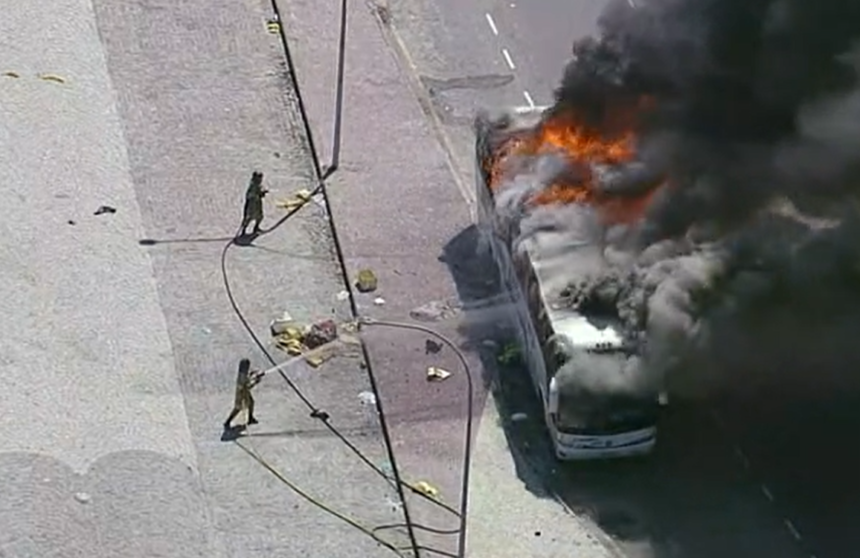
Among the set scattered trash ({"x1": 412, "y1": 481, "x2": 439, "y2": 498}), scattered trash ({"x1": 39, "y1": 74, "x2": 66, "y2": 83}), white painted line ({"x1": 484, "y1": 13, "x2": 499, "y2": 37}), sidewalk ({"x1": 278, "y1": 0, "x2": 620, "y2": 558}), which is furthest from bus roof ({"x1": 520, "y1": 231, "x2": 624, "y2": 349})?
scattered trash ({"x1": 39, "y1": 74, "x2": 66, "y2": 83})

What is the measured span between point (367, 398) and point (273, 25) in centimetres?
1007

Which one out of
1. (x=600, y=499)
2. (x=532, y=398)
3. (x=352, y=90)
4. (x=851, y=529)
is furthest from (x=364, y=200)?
(x=851, y=529)

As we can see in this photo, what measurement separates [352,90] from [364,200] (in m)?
3.10

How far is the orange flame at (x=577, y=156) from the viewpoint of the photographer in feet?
82.7

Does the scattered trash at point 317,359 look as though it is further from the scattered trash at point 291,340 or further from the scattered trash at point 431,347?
the scattered trash at point 431,347

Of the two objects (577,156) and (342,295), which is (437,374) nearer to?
(342,295)

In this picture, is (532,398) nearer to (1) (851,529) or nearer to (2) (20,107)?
(1) (851,529)

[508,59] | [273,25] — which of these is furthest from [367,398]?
[273,25]

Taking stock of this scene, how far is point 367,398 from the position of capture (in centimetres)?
2508

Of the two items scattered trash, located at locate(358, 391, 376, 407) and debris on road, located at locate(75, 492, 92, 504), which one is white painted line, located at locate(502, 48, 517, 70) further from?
debris on road, located at locate(75, 492, 92, 504)

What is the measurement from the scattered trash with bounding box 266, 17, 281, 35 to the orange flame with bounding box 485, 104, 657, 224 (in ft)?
24.5

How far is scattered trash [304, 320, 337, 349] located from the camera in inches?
1019

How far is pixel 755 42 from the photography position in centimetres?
2462

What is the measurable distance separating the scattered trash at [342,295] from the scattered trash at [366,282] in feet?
0.55
